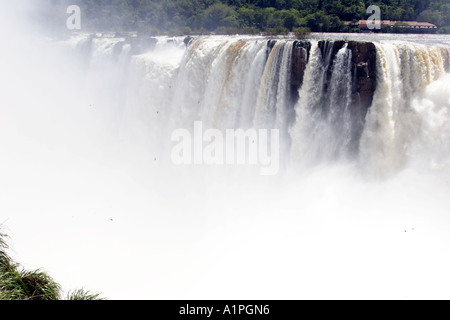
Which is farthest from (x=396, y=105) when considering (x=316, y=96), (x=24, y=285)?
(x=24, y=285)

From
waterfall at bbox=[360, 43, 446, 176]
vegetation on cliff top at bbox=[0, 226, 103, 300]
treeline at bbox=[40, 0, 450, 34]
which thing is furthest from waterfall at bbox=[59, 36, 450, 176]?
Answer: treeline at bbox=[40, 0, 450, 34]

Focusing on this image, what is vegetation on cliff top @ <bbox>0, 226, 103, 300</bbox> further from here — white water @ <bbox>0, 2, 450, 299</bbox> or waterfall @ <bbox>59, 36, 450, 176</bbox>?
waterfall @ <bbox>59, 36, 450, 176</bbox>

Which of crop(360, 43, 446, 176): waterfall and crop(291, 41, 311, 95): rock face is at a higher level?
crop(291, 41, 311, 95): rock face

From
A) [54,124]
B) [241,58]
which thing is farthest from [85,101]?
[241,58]

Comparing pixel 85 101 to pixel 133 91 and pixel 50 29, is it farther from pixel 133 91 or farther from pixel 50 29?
pixel 50 29

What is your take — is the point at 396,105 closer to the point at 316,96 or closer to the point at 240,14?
the point at 316,96

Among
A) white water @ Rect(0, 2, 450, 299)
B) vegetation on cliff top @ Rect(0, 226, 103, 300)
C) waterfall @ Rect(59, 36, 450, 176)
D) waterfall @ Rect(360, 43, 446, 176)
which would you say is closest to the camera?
vegetation on cliff top @ Rect(0, 226, 103, 300)

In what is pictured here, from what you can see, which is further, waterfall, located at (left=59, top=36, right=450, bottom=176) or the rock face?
the rock face
